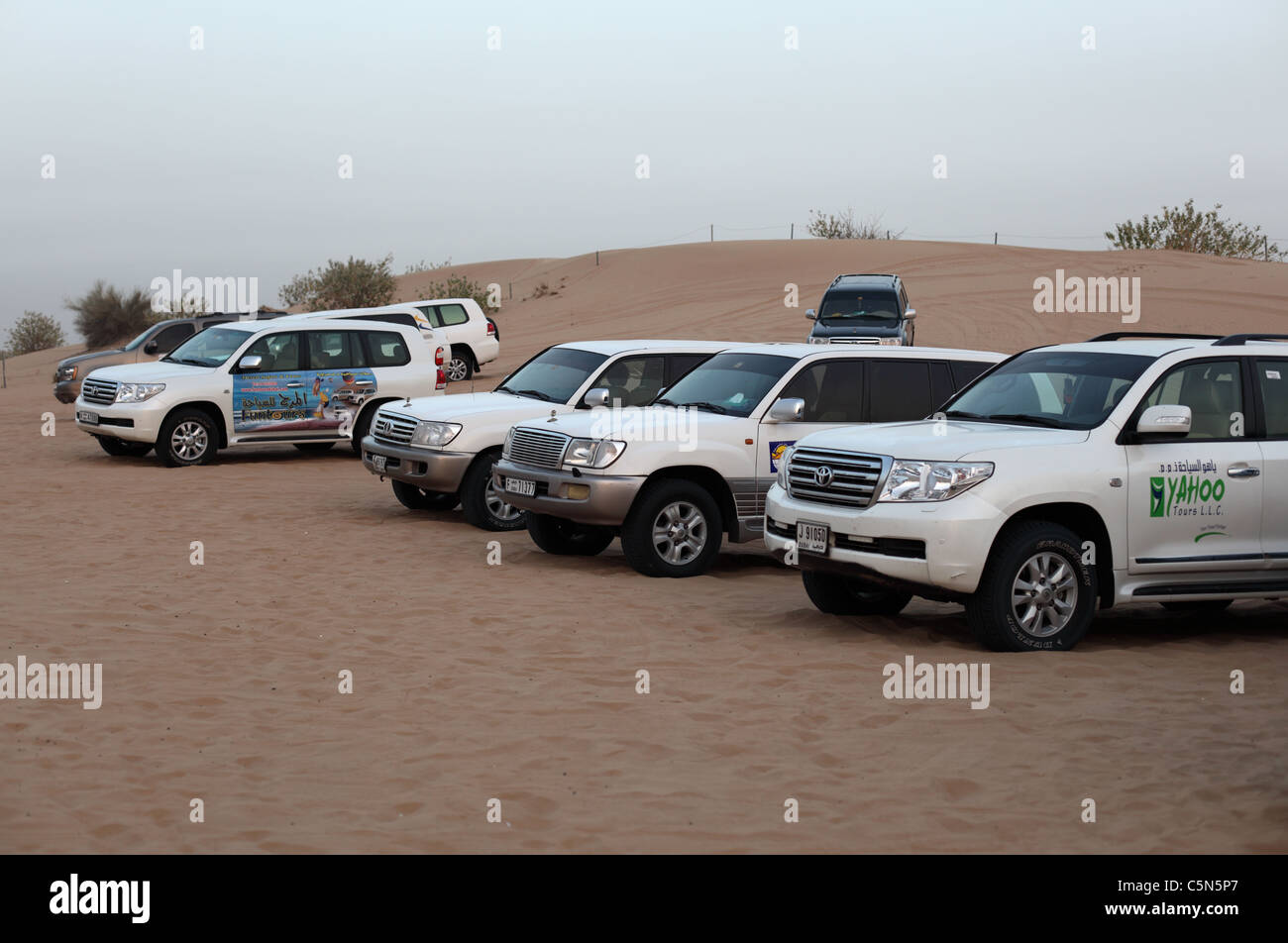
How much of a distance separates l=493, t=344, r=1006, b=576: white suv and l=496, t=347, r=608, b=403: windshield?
185cm

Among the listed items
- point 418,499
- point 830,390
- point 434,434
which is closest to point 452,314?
point 418,499

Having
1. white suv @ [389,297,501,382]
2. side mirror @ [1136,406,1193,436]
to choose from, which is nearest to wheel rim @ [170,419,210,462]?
white suv @ [389,297,501,382]

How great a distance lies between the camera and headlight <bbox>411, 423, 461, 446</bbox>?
44.6 ft

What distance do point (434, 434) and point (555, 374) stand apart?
1526 mm

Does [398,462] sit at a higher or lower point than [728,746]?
higher

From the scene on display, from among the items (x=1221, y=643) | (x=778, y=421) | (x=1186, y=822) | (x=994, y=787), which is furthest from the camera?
(x=778, y=421)

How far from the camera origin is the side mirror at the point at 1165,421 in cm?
851

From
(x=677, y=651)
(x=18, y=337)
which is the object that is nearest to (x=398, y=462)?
(x=677, y=651)

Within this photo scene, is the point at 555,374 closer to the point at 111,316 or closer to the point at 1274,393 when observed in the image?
the point at 1274,393

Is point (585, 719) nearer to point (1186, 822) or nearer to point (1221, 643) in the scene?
point (1186, 822)

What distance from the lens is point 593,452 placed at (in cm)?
1126
